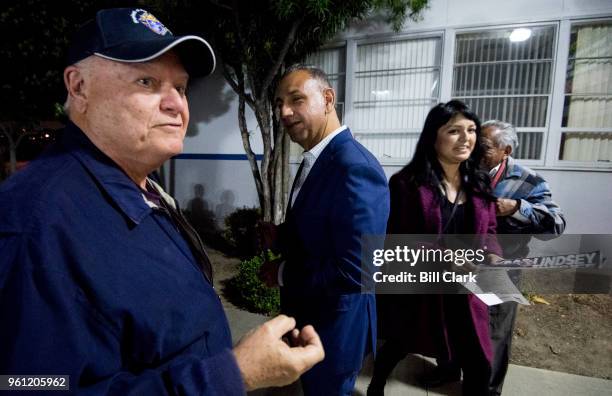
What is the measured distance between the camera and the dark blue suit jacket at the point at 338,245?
1.54 metres

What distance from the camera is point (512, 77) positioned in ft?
18.5

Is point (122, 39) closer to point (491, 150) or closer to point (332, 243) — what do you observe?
point (332, 243)

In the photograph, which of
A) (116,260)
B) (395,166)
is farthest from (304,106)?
(395,166)

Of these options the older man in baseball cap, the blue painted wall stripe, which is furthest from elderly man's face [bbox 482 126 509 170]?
the blue painted wall stripe

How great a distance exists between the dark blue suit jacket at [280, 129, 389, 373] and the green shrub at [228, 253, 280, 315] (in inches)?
89.6

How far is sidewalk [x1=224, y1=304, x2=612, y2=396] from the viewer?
8.73 feet

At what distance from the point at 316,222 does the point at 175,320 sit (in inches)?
35.7

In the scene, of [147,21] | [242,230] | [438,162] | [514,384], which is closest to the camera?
[147,21]

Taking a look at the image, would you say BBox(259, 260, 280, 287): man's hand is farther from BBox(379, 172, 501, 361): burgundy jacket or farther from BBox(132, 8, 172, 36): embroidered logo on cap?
BBox(132, 8, 172, 36): embroidered logo on cap

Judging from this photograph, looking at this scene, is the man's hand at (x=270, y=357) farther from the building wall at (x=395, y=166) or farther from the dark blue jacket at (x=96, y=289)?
the building wall at (x=395, y=166)

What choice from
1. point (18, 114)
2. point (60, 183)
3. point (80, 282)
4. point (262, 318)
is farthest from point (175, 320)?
point (18, 114)

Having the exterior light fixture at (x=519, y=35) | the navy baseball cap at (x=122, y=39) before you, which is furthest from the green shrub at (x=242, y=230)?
the exterior light fixture at (x=519, y=35)

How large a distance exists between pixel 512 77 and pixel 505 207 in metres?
4.55

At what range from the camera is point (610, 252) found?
5.02 meters
